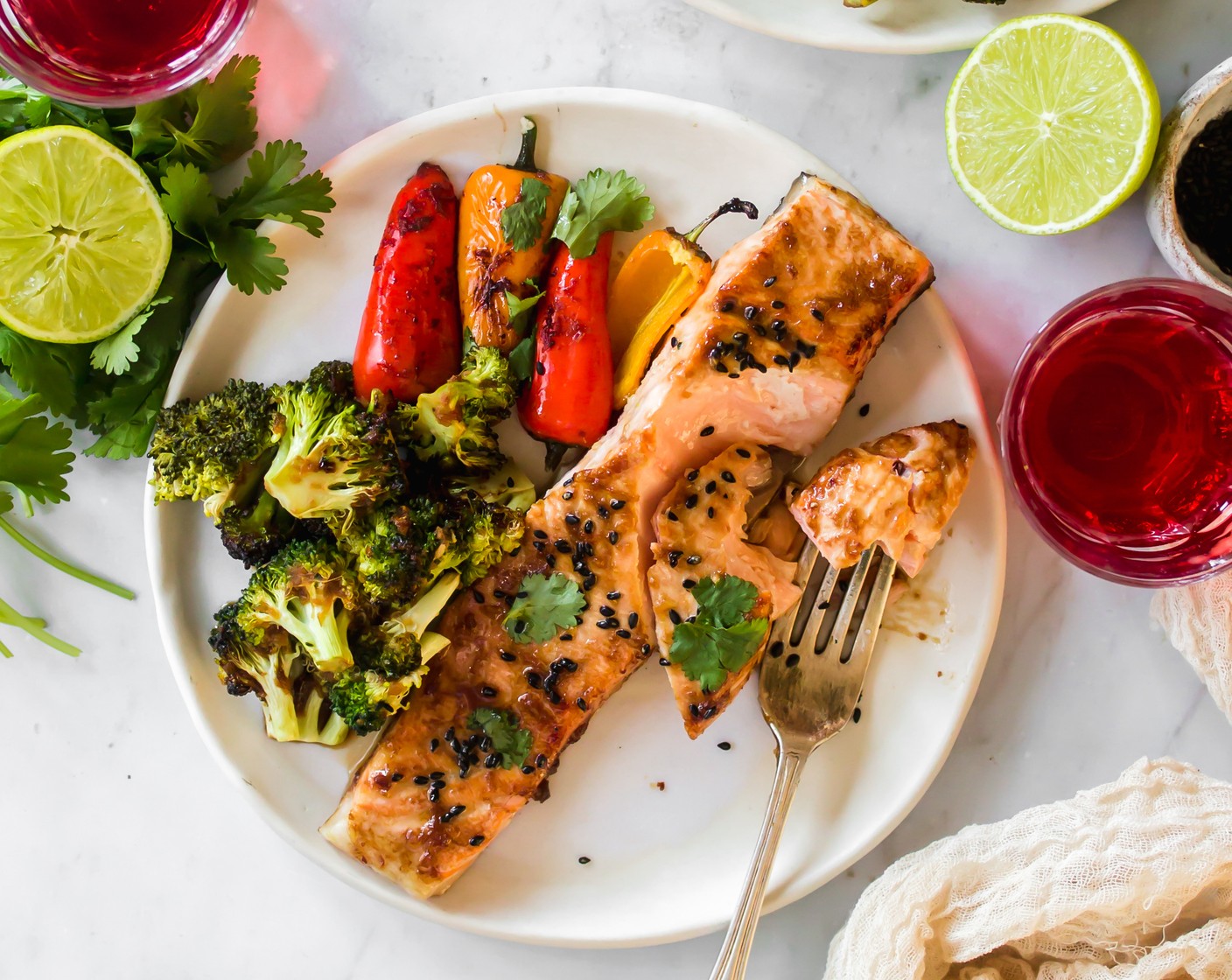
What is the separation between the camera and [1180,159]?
255cm

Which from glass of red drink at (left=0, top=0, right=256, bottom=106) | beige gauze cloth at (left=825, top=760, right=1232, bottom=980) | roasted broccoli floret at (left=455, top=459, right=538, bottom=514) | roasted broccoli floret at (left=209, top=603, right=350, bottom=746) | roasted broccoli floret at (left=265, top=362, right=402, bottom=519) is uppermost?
glass of red drink at (left=0, top=0, right=256, bottom=106)

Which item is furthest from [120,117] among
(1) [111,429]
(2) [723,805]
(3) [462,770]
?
(2) [723,805]

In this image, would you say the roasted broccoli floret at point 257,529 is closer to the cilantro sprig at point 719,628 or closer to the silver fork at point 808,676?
the cilantro sprig at point 719,628

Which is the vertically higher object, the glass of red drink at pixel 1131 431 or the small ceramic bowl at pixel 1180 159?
the small ceramic bowl at pixel 1180 159

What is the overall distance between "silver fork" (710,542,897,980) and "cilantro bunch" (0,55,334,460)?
1792 millimetres

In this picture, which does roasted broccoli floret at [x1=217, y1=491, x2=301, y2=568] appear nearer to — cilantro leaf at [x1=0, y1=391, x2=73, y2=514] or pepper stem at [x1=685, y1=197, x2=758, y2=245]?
cilantro leaf at [x1=0, y1=391, x2=73, y2=514]

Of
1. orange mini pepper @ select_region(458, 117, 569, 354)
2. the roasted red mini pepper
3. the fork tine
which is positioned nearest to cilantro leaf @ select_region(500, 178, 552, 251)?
orange mini pepper @ select_region(458, 117, 569, 354)

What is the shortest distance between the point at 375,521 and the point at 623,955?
1.62 m

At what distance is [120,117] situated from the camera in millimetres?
2828

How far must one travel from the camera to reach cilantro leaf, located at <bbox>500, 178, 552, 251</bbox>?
2.65m

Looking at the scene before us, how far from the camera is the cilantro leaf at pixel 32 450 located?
2742 mm

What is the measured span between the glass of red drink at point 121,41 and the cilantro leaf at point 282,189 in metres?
0.29

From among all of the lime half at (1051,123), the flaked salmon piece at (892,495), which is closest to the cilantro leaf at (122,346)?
the flaked salmon piece at (892,495)

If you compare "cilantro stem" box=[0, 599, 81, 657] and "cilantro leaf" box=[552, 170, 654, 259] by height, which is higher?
"cilantro leaf" box=[552, 170, 654, 259]
